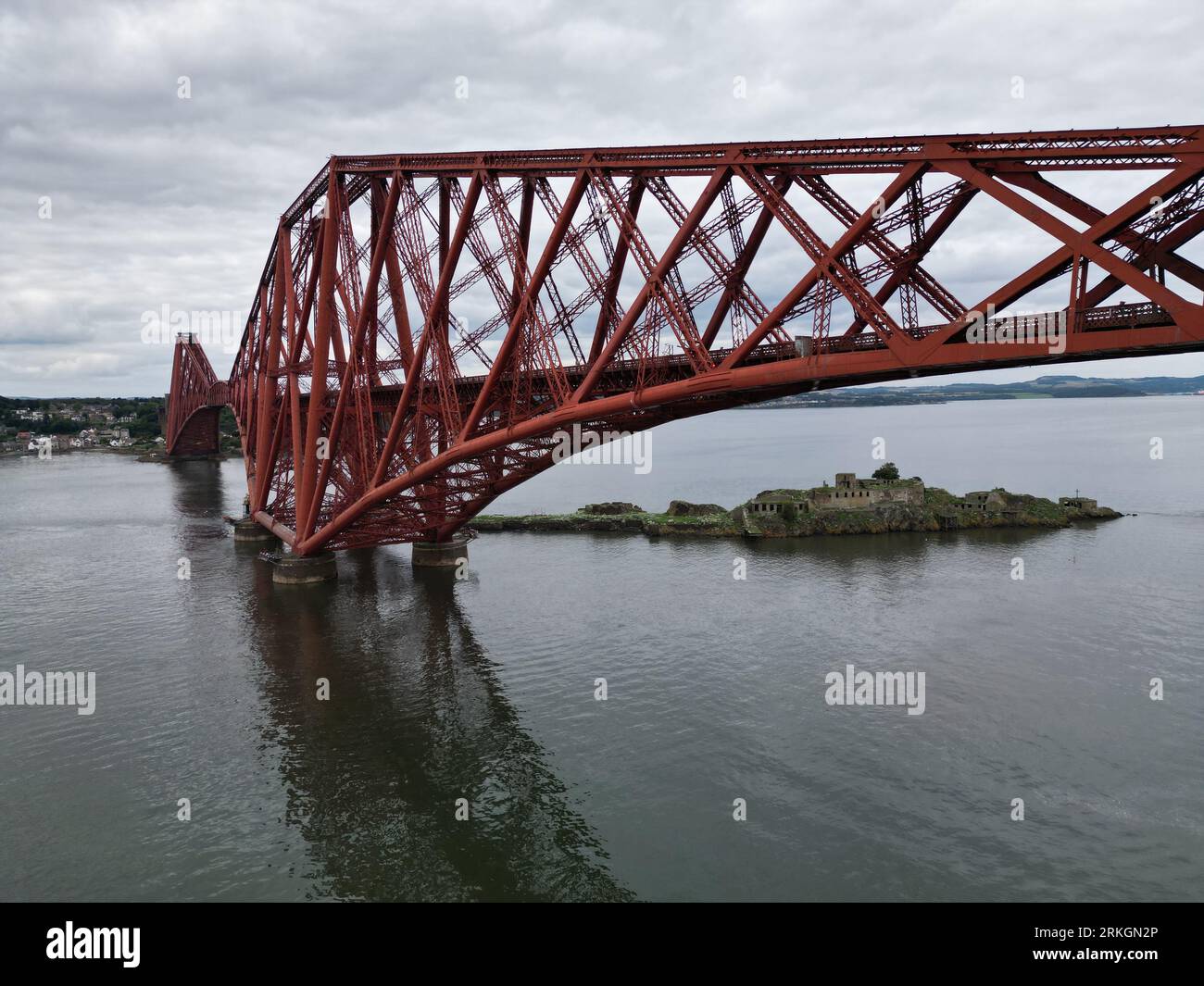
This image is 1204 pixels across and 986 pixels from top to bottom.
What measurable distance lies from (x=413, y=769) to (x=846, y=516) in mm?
51322

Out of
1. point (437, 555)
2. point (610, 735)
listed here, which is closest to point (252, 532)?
point (437, 555)

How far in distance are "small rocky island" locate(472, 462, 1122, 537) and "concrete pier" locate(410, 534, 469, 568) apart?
692 inches

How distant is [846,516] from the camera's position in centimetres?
6631

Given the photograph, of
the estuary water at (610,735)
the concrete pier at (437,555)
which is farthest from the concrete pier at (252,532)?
the concrete pier at (437,555)

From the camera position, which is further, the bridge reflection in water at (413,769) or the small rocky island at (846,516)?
the small rocky island at (846,516)

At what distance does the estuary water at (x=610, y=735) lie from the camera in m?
18.6

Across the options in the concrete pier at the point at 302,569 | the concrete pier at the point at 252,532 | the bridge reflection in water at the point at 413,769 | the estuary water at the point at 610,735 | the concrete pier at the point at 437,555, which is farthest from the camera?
the concrete pier at the point at 252,532

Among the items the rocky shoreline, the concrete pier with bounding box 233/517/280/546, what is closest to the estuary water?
the concrete pier with bounding box 233/517/280/546

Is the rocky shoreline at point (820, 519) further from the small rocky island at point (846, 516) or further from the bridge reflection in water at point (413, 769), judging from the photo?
the bridge reflection in water at point (413, 769)

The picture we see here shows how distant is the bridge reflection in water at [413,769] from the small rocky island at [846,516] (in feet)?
101

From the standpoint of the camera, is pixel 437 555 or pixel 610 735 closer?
pixel 610 735

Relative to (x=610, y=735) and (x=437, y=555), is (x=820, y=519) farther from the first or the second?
(x=610, y=735)
